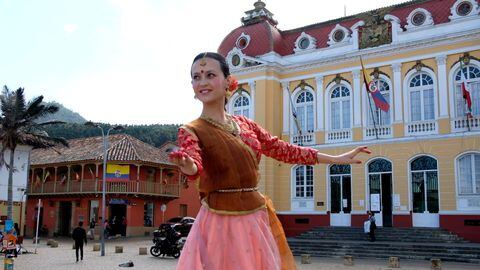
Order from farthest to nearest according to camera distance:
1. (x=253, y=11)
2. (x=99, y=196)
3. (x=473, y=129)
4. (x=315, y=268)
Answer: (x=99, y=196), (x=253, y=11), (x=473, y=129), (x=315, y=268)

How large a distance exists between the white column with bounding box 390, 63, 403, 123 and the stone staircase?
5286mm

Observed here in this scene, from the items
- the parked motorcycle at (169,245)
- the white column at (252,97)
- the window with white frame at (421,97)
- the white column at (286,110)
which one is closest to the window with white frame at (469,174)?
the window with white frame at (421,97)

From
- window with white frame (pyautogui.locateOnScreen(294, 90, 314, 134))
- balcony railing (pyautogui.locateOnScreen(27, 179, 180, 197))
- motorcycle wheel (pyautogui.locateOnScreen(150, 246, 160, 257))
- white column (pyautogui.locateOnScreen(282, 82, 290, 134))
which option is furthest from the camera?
balcony railing (pyautogui.locateOnScreen(27, 179, 180, 197))

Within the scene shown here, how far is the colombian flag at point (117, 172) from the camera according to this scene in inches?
1494

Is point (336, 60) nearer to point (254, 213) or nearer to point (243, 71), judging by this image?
point (243, 71)

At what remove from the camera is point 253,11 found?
31.5 m

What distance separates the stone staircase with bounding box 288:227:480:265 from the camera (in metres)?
20.5

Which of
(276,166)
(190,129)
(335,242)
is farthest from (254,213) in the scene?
(276,166)

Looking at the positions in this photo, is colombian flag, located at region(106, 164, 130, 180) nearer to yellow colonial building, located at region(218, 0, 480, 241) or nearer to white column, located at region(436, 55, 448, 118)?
yellow colonial building, located at region(218, 0, 480, 241)

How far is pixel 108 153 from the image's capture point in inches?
1512

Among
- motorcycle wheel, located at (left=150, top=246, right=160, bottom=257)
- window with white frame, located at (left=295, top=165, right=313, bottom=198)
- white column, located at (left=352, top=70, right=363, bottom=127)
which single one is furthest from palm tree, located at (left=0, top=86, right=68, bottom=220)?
white column, located at (left=352, top=70, right=363, bottom=127)

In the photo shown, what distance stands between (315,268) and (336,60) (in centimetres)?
1268

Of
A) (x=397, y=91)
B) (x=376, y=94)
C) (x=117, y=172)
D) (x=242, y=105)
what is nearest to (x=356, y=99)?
(x=397, y=91)

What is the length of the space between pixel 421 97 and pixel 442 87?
1113mm
